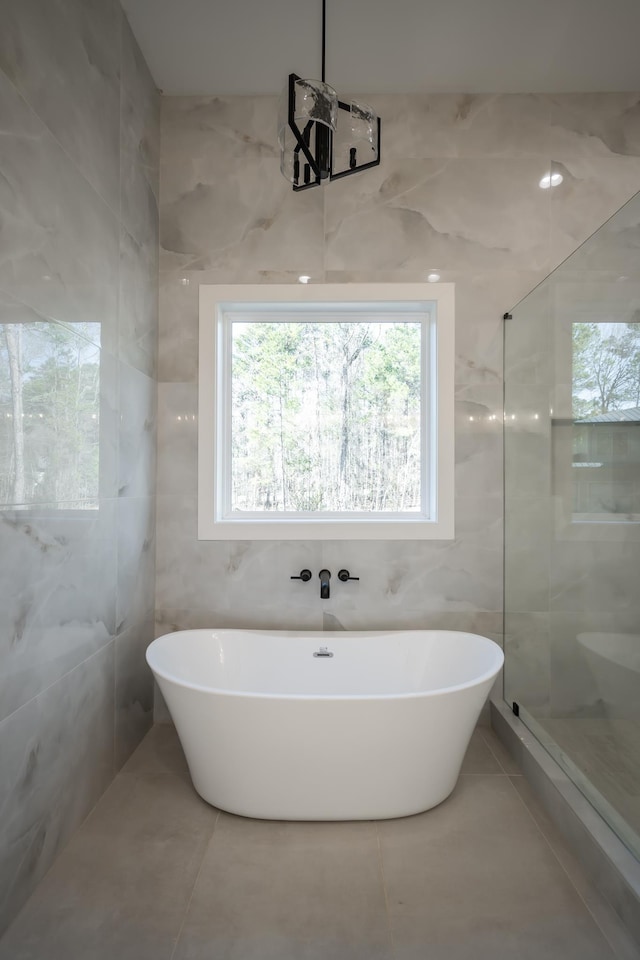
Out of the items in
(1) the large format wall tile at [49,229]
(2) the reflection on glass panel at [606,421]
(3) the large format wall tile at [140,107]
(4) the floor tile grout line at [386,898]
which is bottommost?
(4) the floor tile grout line at [386,898]

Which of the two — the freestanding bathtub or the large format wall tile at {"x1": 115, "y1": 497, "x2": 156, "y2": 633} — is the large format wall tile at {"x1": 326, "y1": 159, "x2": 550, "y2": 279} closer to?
the large format wall tile at {"x1": 115, "y1": 497, "x2": 156, "y2": 633}

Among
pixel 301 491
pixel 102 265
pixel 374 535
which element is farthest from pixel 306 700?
pixel 102 265

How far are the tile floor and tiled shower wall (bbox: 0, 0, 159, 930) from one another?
158 mm

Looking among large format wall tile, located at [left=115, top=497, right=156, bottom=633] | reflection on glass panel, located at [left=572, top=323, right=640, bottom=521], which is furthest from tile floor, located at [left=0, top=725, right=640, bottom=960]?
reflection on glass panel, located at [left=572, top=323, right=640, bottom=521]

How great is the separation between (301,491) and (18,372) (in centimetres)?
155

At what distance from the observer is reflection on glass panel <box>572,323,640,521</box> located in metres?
1.57

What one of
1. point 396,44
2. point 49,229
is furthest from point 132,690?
point 396,44

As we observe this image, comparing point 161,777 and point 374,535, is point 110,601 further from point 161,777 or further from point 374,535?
point 374,535

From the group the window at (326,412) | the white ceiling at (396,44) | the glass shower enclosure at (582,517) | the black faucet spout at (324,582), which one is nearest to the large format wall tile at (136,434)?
the window at (326,412)

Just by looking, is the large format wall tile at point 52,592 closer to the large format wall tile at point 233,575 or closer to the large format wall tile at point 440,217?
the large format wall tile at point 233,575

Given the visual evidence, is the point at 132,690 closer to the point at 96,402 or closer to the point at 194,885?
the point at 194,885

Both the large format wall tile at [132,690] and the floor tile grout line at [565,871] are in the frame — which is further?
the large format wall tile at [132,690]

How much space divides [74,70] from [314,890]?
105 inches

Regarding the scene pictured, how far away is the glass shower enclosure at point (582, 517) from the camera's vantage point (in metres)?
1.59
